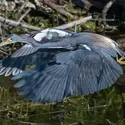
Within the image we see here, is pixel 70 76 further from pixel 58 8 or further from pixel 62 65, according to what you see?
pixel 58 8

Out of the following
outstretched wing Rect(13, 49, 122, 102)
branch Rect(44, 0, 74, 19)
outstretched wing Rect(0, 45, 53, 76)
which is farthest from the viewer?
branch Rect(44, 0, 74, 19)

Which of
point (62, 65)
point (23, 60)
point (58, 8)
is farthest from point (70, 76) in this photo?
point (58, 8)

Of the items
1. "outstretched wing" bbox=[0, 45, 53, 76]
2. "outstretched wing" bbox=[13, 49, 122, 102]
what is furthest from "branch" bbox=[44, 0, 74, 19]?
"outstretched wing" bbox=[13, 49, 122, 102]

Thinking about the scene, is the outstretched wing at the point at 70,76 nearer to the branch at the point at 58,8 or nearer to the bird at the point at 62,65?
the bird at the point at 62,65

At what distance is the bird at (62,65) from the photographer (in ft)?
14.8

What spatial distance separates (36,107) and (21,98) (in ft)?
1.13

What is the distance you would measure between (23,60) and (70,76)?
0.78 meters

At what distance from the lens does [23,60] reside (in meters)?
5.28

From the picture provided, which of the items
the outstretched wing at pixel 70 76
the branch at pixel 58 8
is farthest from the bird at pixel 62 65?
the branch at pixel 58 8

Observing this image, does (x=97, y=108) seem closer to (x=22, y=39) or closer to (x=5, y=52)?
(x=22, y=39)

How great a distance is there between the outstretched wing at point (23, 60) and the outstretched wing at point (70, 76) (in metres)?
0.36

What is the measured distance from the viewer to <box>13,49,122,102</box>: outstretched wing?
4.46 meters

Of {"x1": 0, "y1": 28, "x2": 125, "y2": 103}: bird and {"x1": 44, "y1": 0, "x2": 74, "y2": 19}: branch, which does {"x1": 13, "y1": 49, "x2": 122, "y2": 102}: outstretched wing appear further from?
{"x1": 44, "y1": 0, "x2": 74, "y2": 19}: branch

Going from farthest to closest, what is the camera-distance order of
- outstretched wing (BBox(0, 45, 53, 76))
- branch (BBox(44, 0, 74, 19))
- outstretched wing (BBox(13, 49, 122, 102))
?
branch (BBox(44, 0, 74, 19))
outstretched wing (BBox(0, 45, 53, 76))
outstretched wing (BBox(13, 49, 122, 102))
